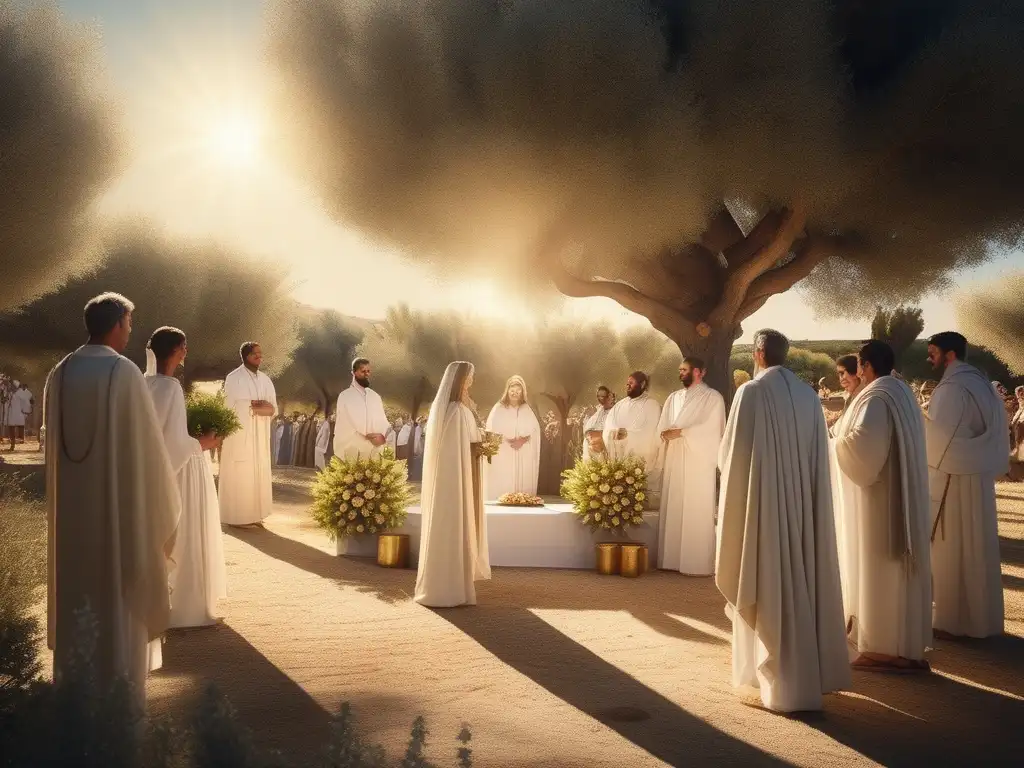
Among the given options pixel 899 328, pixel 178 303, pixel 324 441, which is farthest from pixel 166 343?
pixel 899 328

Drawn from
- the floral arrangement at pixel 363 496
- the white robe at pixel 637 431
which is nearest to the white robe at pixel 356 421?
the floral arrangement at pixel 363 496

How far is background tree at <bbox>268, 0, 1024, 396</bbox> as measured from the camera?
550 inches

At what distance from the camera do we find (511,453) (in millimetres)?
15883

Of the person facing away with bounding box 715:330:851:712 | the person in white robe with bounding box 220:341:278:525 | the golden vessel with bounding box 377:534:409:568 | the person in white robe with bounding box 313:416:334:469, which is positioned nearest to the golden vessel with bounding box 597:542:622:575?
the golden vessel with bounding box 377:534:409:568

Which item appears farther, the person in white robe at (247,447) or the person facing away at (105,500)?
the person in white robe at (247,447)

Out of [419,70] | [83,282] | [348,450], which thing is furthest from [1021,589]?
[83,282]

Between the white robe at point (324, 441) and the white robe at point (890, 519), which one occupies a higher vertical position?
the white robe at point (324, 441)

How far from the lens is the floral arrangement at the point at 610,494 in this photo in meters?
11.4

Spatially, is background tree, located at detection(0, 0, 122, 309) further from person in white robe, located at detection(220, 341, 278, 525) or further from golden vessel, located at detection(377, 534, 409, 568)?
golden vessel, located at detection(377, 534, 409, 568)

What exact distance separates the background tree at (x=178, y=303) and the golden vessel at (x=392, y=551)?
65.3 feet

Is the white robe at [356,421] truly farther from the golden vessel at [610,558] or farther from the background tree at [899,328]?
the background tree at [899,328]

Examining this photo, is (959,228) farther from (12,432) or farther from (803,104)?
(12,432)

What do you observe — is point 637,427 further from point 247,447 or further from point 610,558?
point 247,447

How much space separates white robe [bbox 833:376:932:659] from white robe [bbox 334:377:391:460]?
347 inches
